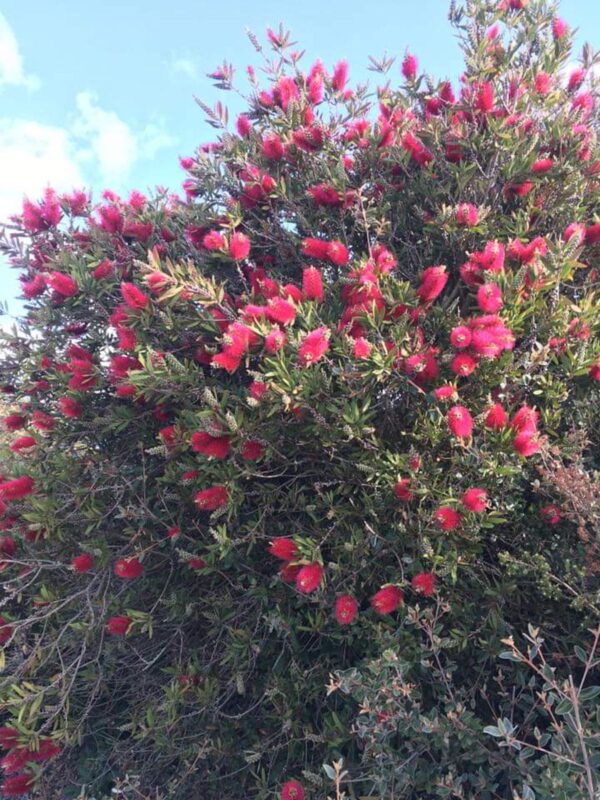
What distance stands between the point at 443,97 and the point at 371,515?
7.21 feet

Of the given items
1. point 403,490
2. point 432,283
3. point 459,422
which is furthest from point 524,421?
point 432,283

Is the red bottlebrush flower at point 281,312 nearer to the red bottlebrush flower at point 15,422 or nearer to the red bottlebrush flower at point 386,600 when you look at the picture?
the red bottlebrush flower at point 386,600

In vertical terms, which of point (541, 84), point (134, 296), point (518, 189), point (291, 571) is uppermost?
point (541, 84)

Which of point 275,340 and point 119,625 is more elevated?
point 275,340

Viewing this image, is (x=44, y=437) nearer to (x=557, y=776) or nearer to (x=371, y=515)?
(x=371, y=515)

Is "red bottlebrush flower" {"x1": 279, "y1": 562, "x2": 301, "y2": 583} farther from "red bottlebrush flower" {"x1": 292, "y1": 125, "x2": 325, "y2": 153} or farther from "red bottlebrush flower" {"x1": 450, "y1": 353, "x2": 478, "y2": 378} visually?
"red bottlebrush flower" {"x1": 292, "y1": 125, "x2": 325, "y2": 153}

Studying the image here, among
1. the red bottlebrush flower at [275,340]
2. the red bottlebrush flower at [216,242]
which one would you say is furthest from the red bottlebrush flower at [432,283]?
the red bottlebrush flower at [216,242]

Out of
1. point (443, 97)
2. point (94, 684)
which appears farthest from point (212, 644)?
point (443, 97)

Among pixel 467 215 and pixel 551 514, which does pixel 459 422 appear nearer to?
pixel 551 514

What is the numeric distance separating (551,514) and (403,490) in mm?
634

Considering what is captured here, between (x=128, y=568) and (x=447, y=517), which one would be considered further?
(x=128, y=568)

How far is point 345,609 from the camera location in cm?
221

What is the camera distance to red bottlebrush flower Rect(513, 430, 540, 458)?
207 centimetres

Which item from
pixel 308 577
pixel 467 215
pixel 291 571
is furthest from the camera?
pixel 467 215
